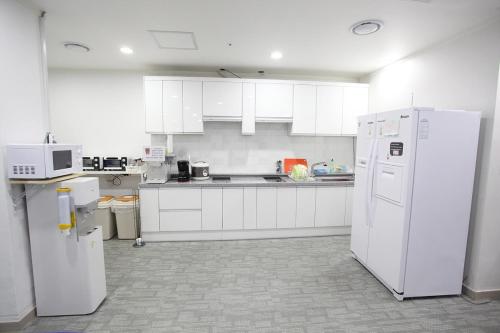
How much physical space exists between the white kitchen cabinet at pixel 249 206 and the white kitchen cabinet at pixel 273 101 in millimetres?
1158

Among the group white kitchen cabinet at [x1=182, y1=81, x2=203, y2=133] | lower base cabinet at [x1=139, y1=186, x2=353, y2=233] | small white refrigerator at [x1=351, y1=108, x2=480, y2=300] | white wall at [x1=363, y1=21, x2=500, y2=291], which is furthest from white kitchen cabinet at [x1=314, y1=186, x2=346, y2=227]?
white kitchen cabinet at [x1=182, y1=81, x2=203, y2=133]

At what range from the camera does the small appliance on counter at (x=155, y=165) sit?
11.5 ft

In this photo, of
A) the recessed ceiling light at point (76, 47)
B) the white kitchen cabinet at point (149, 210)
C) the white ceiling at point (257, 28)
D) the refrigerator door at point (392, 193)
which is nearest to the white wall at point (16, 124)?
the white ceiling at point (257, 28)

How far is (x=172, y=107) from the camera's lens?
3748 mm

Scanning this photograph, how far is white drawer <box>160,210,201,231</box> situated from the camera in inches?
142

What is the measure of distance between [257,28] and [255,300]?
2697mm

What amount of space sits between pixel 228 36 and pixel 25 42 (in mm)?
1799

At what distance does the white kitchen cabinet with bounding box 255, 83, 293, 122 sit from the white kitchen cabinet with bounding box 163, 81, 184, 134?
46.6 inches

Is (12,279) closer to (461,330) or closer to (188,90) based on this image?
(188,90)

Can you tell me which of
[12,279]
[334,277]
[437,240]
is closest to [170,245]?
[12,279]

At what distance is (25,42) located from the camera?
2021 millimetres

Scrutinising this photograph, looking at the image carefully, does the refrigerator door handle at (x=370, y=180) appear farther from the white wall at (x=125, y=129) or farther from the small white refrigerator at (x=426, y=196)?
the white wall at (x=125, y=129)

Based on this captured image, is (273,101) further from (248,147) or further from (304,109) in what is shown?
(248,147)

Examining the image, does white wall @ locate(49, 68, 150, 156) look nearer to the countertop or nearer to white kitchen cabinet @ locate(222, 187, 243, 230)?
the countertop
